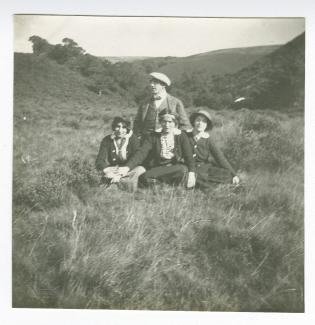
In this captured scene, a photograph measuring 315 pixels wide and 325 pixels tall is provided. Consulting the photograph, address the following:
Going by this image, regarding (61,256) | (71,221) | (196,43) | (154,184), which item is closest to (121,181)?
(154,184)

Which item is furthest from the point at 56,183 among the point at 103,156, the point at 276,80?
the point at 276,80

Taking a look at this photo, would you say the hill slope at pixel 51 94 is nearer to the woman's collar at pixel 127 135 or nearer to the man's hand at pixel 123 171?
the woman's collar at pixel 127 135

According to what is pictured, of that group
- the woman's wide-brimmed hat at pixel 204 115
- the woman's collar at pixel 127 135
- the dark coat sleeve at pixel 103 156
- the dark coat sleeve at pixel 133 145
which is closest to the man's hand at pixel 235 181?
the woman's wide-brimmed hat at pixel 204 115

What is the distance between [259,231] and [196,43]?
169cm

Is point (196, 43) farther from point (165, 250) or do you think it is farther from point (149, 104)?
point (165, 250)

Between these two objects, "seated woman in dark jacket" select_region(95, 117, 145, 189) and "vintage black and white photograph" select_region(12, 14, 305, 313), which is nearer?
"vintage black and white photograph" select_region(12, 14, 305, 313)

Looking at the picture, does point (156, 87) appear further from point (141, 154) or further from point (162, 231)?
point (162, 231)

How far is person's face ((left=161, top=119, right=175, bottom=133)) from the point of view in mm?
3590

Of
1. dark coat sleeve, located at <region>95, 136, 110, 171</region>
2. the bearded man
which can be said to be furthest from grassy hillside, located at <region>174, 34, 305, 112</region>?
dark coat sleeve, located at <region>95, 136, 110, 171</region>

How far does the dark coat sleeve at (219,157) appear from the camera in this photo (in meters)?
3.54

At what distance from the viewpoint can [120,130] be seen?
141 inches

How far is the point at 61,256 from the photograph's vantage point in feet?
11.3

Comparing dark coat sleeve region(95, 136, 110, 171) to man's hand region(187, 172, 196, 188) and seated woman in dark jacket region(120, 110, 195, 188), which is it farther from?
man's hand region(187, 172, 196, 188)

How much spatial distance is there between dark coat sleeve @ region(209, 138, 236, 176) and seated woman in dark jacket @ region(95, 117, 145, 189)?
A: 2.04ft
